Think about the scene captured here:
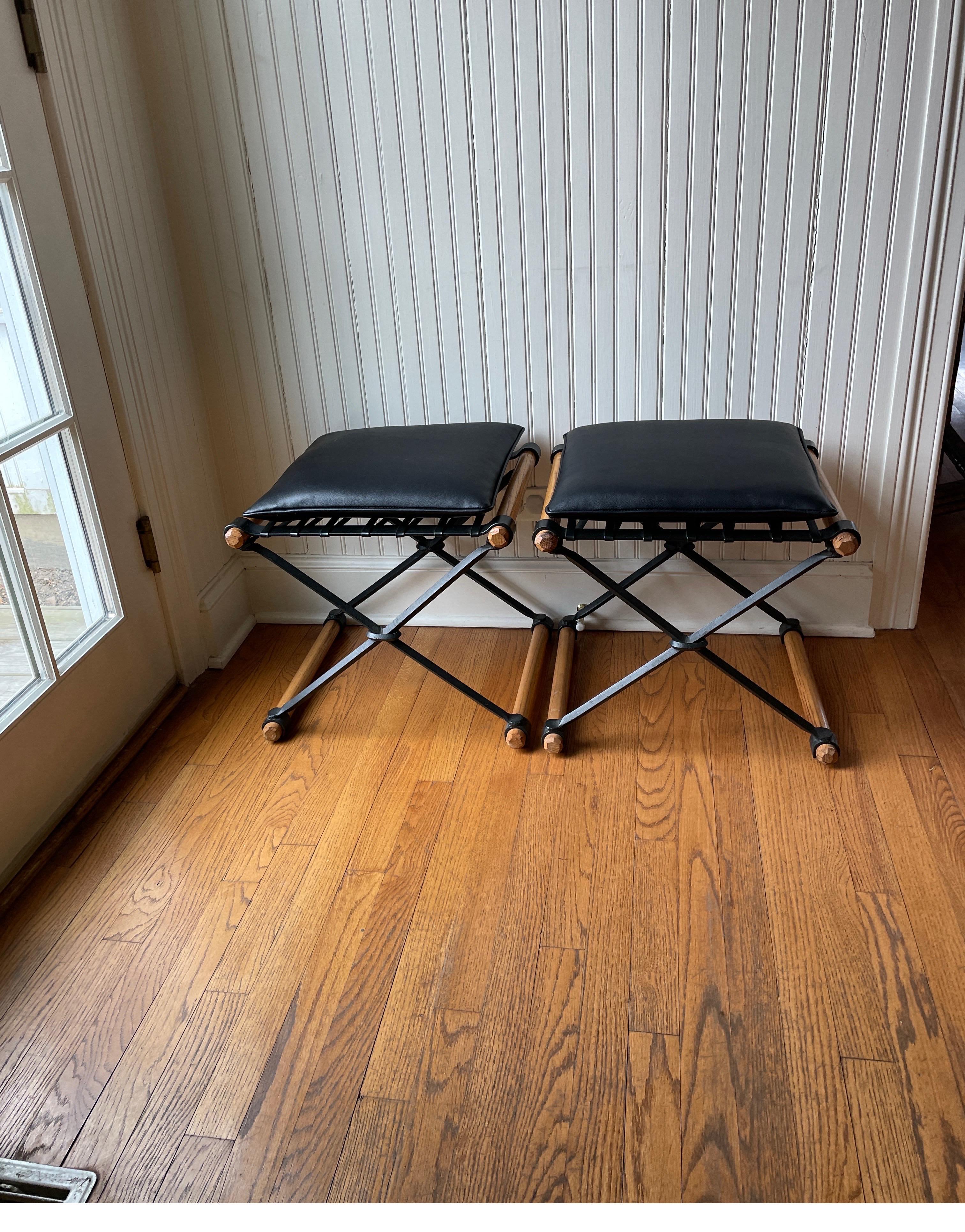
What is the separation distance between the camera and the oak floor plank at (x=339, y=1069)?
45.3 inches

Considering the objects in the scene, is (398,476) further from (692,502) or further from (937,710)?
(937,710)

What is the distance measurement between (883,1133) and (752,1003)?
0.22 metres

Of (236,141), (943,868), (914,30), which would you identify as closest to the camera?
(943,868)

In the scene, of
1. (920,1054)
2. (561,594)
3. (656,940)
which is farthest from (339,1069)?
(561,594)

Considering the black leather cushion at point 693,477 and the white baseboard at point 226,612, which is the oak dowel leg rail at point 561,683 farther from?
the white baseboard at point 226,612

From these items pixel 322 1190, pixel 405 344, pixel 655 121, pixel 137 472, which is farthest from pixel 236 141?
pixel 322 1190

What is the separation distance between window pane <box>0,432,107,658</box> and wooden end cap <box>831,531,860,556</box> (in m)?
1.39

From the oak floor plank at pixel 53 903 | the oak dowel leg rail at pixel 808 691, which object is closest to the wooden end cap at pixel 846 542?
the oak dowel leg rail at pixel 808 691

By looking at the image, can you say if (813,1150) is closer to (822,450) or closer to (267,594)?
(822,450)

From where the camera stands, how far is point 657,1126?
45.8 inches

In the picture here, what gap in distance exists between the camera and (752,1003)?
131cm

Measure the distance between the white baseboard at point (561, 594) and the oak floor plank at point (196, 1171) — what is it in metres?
1.36

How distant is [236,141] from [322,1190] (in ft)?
6.21

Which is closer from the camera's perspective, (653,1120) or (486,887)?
(653,1120)
